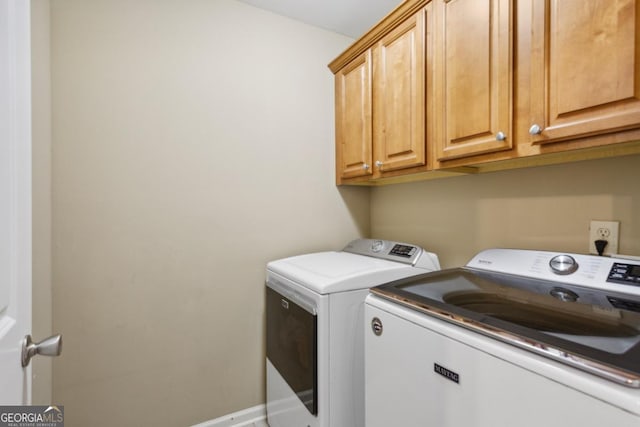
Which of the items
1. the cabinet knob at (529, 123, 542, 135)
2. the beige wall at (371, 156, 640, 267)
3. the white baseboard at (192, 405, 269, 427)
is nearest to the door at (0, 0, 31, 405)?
the white baseboard at (192, 405, 269, 427)

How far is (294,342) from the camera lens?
4.76 ft

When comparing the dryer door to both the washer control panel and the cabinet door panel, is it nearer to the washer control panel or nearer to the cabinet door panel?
the cabinet door panel

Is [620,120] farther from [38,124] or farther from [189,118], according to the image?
[38,124]

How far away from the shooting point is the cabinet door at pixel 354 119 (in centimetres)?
173

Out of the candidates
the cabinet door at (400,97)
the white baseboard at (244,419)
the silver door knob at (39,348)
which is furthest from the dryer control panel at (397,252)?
the silver door knob at (39,348)

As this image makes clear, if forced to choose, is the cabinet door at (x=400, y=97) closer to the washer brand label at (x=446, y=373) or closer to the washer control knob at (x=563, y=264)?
the washer control knob at (x=563, y=264)

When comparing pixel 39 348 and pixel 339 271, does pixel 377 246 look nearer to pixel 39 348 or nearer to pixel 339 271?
pixel 339 271

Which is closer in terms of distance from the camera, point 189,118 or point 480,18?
point 480,18

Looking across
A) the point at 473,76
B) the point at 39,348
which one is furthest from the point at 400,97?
the point at 39,348

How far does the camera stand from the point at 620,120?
808 millimetres

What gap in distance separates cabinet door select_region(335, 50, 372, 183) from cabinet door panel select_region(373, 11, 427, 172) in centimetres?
8

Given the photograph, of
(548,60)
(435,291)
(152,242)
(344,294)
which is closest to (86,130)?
(152,242)

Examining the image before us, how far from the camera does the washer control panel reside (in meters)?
0.89

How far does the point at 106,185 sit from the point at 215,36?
1.03 metres
